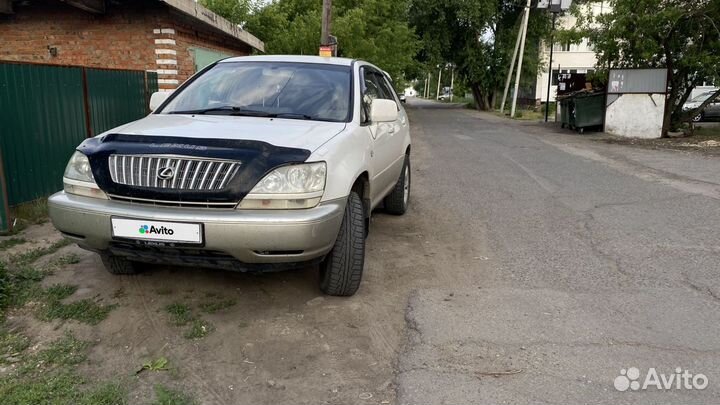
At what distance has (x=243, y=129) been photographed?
12.3 ft


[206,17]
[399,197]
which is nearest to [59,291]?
[399,197]

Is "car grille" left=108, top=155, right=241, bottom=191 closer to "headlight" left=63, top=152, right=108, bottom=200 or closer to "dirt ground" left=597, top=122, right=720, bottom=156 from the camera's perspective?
"headlight" left=63, top=152, right=108, bottom=200

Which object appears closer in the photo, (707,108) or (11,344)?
(11,344)

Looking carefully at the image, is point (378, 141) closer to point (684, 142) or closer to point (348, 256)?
point (348, 256)

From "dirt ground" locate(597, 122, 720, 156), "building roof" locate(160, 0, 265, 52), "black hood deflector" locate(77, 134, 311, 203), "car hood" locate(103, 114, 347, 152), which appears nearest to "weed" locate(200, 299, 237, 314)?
"black hood deflector" locate(77, 134, 311, 203)

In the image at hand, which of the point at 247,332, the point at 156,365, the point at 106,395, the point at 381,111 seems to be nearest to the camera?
the point at 106,395

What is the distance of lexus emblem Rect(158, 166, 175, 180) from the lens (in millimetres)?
3307

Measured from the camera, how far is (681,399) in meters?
2.82

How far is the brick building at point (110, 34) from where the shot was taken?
9734 millimetres

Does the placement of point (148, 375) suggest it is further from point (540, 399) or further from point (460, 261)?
point (460, 261)

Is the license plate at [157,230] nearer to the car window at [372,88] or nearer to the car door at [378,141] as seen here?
the car door at [378,141]

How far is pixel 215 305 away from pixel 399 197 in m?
3.03

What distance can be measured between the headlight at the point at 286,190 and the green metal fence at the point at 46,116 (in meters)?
3.44

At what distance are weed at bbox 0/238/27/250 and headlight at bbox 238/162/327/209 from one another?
9.70 feet
